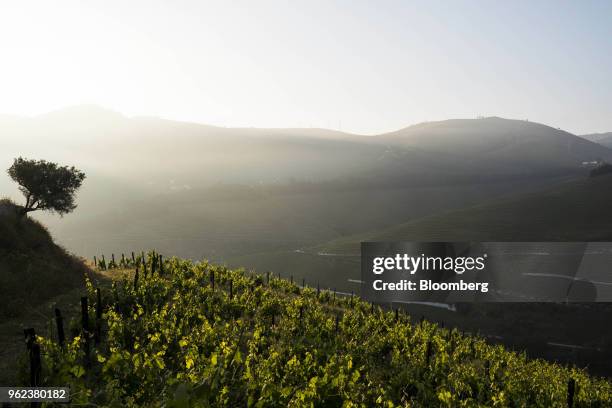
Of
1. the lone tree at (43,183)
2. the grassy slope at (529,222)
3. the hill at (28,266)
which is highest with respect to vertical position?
the lone tree at (43,183)

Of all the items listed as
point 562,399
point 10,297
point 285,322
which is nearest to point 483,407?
point 562,399

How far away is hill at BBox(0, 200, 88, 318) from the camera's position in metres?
21.5

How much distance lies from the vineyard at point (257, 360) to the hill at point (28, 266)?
11.4ft

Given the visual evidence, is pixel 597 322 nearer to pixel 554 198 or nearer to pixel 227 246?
pixel 554 198

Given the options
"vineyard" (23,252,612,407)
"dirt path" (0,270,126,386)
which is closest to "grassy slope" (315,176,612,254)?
"vineyard" (23,252,612,407)

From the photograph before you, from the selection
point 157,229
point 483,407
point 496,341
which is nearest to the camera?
point 483,407

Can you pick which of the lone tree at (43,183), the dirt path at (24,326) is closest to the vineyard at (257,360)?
the dirt path at (24,326)

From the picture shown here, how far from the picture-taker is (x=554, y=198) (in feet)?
515

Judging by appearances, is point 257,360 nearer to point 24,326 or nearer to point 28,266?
point 24,326

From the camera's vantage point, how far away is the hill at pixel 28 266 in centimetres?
2150

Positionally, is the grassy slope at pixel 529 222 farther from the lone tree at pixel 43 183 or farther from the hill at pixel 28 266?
the hill at pixel 28 266

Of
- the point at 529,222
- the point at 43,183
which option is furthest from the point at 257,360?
the point at 529,222

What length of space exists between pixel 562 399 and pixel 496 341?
5305 centimetres

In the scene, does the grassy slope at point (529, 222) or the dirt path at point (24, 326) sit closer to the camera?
the dirt path at point (24, 326)
